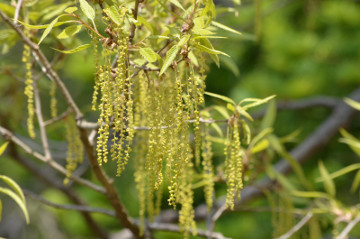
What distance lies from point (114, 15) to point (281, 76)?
2673 mm

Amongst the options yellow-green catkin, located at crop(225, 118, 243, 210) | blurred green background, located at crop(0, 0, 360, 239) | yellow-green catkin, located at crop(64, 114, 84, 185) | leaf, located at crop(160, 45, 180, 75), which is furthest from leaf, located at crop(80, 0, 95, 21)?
blurred green background, located at crop(0, 0, 360, 239)

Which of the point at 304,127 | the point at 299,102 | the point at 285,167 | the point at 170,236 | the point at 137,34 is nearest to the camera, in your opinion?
the point at 137,34

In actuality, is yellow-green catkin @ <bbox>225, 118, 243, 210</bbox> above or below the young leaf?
below

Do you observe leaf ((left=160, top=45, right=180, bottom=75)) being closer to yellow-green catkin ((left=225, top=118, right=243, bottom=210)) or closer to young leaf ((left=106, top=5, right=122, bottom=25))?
young leaf ((left=106, top=5, right=122, bottom=25))

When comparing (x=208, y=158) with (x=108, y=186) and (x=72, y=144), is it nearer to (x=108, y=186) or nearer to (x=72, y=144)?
(x=108, y=186)

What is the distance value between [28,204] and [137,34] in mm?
2612

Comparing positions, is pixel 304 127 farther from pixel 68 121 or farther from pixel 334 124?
pixel 68 121

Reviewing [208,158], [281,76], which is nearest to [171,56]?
[208,158]

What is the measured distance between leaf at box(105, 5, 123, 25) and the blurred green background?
2.15 meters

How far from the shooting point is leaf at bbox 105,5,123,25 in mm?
887

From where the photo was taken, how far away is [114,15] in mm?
898

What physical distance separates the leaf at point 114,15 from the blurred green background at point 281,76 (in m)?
2.15

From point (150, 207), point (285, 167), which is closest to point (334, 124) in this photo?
point (285, 167)

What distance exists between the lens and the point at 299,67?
10.8ft
